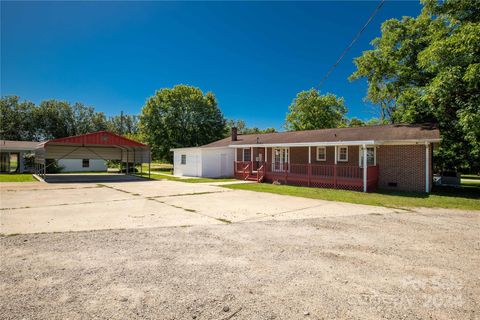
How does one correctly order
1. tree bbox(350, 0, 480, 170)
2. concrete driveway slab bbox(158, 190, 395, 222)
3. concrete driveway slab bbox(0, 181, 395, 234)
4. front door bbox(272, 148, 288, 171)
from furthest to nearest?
front door bbox(272, 148, 288, 171) < tree bbox(350, 0, 480, 170) < concrete driveway slab bbox(158, 190, 395, 222) < concrete driveway slab bbox(0, 181, 395, 234)

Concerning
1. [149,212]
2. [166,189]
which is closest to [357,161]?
[166,189]

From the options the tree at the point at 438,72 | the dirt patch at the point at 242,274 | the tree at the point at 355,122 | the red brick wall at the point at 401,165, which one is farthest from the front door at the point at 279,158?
the tree at the point at 355,122

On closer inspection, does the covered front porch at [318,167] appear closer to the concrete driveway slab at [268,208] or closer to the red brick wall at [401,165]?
the red brick wall at [401,165]

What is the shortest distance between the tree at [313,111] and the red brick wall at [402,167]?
25.8 meters

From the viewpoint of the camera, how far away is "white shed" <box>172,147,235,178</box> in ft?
80.4

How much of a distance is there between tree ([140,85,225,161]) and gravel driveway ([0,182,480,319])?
32.5 metres

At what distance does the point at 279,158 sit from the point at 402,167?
351 inches

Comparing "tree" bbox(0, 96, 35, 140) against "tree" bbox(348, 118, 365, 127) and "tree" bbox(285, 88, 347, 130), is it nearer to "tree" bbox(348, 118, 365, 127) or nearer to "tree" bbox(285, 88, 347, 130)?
"tree" bbox(285, 88, 347, 130)

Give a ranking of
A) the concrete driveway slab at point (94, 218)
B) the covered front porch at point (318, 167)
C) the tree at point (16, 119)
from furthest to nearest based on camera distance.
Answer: the tree at point (16, 119) → the covered front porch at point (318, 167) → the concrete driveway slab at point (94, 218)

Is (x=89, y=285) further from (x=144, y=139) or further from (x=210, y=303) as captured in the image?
(x=144, y=139)

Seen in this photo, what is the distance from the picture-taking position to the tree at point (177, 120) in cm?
3791

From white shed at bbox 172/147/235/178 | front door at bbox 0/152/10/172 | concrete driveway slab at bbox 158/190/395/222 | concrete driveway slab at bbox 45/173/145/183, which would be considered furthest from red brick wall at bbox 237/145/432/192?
front door at bbox 0/152/10/172

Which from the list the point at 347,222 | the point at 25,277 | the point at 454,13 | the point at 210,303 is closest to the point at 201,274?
the point at 210,303

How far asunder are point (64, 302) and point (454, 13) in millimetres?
22166
